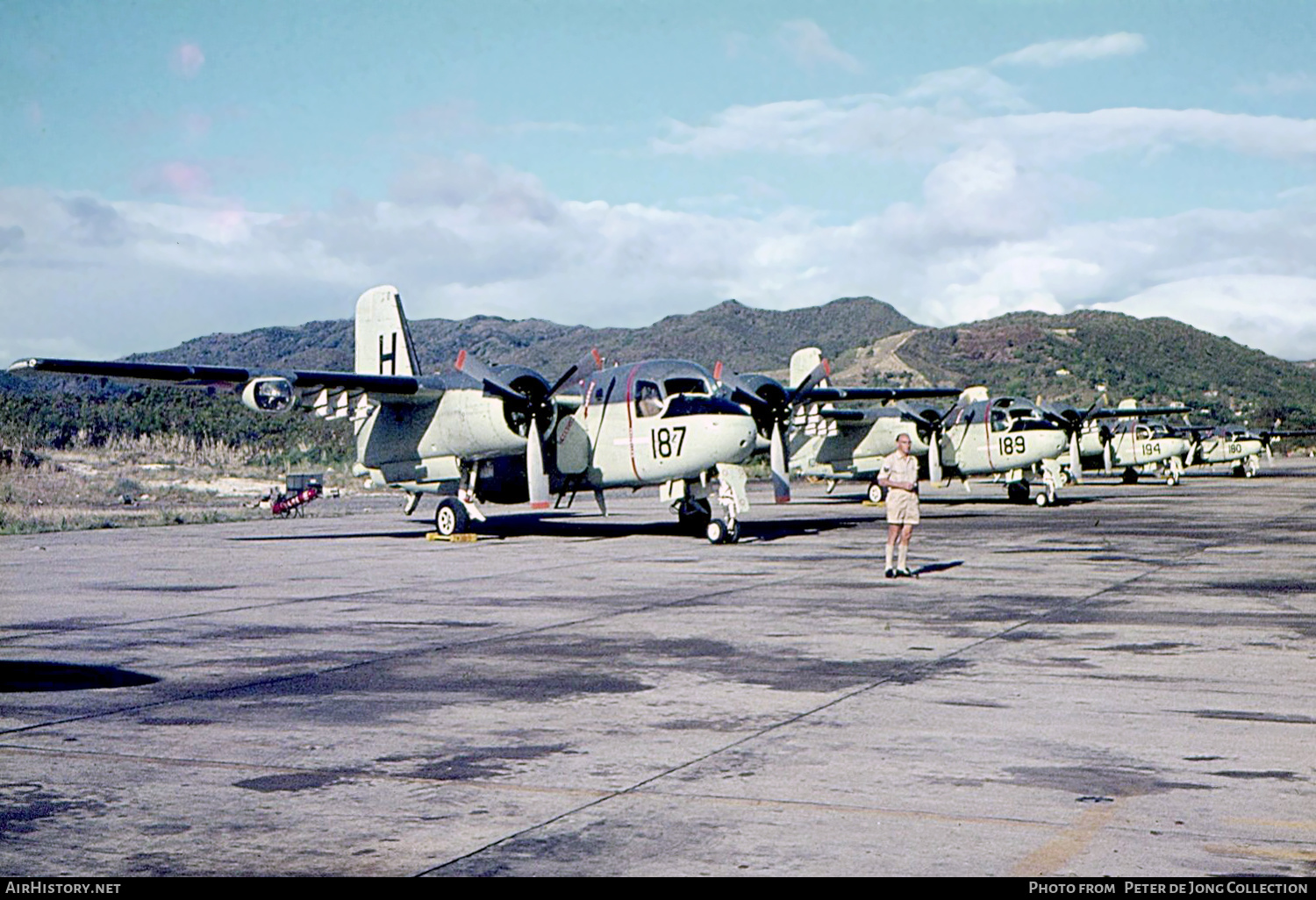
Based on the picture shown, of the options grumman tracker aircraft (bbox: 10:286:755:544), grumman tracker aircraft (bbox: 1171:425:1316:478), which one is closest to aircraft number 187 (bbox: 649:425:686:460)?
A: grumman tracker aircraft (bbox: 10:286:755:544)

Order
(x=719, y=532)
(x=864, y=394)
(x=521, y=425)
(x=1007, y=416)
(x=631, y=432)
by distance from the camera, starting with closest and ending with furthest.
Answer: (x=719, y=532)
(x=631, y=432)
(x=521, y=425)
(x=864, y=394)
(x=1007, y=416)

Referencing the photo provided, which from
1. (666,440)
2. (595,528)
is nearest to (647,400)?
(666,440)

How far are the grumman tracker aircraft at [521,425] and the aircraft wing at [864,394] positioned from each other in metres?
4.26

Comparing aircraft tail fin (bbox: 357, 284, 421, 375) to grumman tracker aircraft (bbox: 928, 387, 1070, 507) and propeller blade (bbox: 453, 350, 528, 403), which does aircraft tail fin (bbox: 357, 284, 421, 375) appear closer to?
propeller blade (bbox: 453, 350, 528, 403)

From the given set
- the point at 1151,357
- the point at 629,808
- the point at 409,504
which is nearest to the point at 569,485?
the point at 409,504

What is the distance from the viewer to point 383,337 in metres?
31.7

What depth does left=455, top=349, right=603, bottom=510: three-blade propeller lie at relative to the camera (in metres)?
26.6

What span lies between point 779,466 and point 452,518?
717cm

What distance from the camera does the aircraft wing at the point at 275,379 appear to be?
79.3 feet

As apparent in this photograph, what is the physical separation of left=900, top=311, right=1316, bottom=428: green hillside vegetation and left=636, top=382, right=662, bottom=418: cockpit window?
106 meters

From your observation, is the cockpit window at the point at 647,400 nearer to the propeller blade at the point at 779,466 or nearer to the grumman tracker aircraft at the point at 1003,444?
the propeller blade at the point at 779,466

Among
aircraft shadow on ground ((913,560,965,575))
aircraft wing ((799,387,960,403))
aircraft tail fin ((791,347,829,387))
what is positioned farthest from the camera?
aircraft tail fin ((791,347,829,387))

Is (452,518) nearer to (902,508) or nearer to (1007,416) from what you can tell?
(902,508)

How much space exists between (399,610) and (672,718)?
7.20 metres
